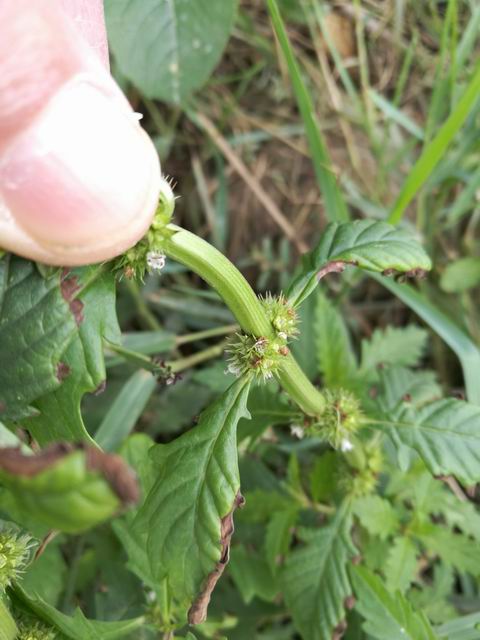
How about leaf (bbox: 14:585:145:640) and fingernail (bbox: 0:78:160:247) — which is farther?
leaf (bbox: 14:585:145:640)

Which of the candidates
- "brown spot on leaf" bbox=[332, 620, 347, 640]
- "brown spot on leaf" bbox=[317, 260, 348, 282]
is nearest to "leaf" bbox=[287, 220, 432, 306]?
"brown spot on leaf" bbox=[317, 260, 348, 282]

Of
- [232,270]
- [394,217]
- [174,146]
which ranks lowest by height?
[174,146]

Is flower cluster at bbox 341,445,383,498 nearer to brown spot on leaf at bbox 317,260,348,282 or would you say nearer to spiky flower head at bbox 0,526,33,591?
brown spot on leaf at bbox 317,260,348,282

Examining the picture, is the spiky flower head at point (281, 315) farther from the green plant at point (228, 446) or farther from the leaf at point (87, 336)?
the leaf at point (87, 336)

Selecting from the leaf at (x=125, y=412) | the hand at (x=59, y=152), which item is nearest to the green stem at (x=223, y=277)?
the hand at (x=59, y=152)

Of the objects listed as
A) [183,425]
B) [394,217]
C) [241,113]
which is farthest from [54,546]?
[241,113]

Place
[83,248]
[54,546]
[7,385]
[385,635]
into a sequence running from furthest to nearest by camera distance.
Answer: [54,546] < [385,635] < [7,385] < [83,248]

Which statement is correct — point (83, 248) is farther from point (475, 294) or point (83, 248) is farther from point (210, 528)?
point (475, 294)

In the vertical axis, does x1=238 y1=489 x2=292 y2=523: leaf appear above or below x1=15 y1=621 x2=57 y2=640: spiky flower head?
below
